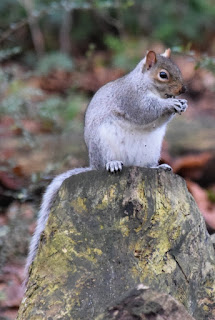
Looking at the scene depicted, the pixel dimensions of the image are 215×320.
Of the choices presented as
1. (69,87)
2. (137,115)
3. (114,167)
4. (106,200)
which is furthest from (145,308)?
(69,87)

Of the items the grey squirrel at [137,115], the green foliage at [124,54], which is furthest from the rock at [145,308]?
the green foliage at [124,54]

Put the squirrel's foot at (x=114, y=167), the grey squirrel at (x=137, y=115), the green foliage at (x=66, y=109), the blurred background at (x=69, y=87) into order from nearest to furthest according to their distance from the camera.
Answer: the squirrel's foot at (x=114, y=167) < the grey squirrel at (x=137, y=115) < the blurred background at (x=69, y=87) < the green foliage at (x=66, y=109)

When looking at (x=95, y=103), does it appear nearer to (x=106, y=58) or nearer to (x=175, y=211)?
(x=175, y=211)

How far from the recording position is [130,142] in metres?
3.30

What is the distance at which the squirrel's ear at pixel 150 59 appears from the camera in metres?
3.30

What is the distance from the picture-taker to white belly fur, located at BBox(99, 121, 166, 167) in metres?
3.27

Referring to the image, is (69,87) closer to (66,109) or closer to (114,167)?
(66,109)

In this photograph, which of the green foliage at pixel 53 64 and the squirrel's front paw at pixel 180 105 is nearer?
the squirrel's front paw at pixel 180 105

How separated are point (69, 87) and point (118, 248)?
5324mm

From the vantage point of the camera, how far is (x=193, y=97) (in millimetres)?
7883

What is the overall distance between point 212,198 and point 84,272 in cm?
296

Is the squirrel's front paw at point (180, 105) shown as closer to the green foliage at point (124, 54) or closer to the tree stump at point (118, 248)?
the tree stump at point (118, 248)

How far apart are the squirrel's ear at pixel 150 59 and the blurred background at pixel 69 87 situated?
0.52 m

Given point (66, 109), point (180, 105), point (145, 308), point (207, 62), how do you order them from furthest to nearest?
point (66, 109), point (207, 62), point (180, 105), point (145, 308)
